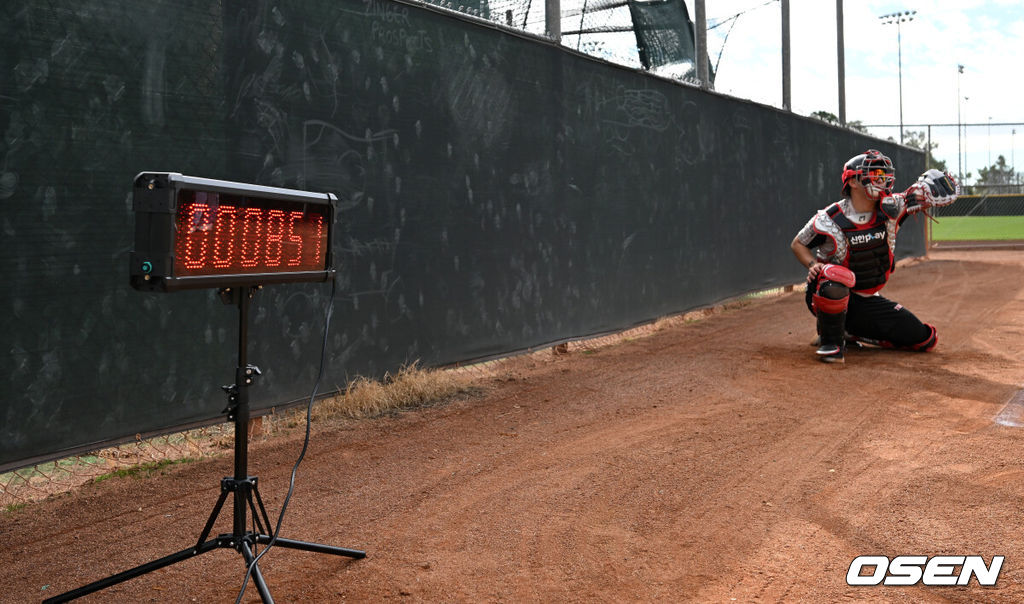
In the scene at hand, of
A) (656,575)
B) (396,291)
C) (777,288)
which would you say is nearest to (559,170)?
(396,291)

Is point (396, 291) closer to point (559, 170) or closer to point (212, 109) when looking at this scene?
point (212, 109)

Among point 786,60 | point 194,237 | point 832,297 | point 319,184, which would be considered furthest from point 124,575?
point 786,60

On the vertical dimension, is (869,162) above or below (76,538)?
above

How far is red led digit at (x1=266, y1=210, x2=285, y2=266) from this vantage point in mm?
2918

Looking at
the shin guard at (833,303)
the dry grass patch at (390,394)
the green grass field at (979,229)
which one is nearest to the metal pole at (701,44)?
the shin guard at (833,303)

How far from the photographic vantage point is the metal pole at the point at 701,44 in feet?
34.7

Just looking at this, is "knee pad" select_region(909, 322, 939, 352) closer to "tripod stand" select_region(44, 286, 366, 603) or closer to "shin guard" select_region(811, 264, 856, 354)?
"shin guard" select_region(811, 264, 856, 354)

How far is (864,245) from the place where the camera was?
302 inches

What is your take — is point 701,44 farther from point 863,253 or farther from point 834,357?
point 834,357

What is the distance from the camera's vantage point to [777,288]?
13.6 metres

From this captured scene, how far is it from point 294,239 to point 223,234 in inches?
14.0

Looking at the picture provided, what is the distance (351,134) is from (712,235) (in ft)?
21.6

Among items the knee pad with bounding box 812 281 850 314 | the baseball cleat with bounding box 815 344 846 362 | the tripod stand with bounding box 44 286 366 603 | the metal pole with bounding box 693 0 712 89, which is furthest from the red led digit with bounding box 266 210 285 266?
the metal pole with bounding box 693 0 712 89

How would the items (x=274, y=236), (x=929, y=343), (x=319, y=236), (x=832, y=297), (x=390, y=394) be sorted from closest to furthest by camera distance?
(x=274, y=236), (x=319, y=236), (x=390, y=394), (x=832, y=297), (x=929, y=343)
